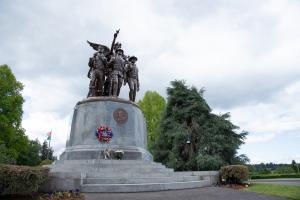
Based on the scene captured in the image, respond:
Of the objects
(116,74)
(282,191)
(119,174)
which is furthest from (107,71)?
(282,191)

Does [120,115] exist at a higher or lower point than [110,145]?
higher

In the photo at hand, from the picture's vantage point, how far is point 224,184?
16.2 m

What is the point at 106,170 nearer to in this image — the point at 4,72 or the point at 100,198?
the point at 100,198

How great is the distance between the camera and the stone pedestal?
16.2 m

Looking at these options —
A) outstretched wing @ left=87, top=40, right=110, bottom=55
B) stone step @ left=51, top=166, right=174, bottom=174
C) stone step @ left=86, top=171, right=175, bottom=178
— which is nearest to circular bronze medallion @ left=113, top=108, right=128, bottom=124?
stone step @ left=51, top=166, right=174, bottom=174

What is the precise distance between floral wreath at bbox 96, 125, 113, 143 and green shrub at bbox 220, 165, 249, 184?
6491mm

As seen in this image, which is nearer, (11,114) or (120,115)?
(120,115)

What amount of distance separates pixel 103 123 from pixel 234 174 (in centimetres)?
756

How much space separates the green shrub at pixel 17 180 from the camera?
818cm

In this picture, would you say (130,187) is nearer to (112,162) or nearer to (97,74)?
(112,162)

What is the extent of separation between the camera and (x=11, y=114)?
26.0 metres

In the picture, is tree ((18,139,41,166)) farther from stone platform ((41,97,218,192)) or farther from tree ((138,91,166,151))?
stone platform ((41,97,218,192))

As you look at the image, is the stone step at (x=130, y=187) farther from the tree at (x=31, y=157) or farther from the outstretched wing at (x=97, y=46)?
the tree at (x=31, y=157)

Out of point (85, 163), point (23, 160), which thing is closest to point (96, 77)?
point (85, 163)
